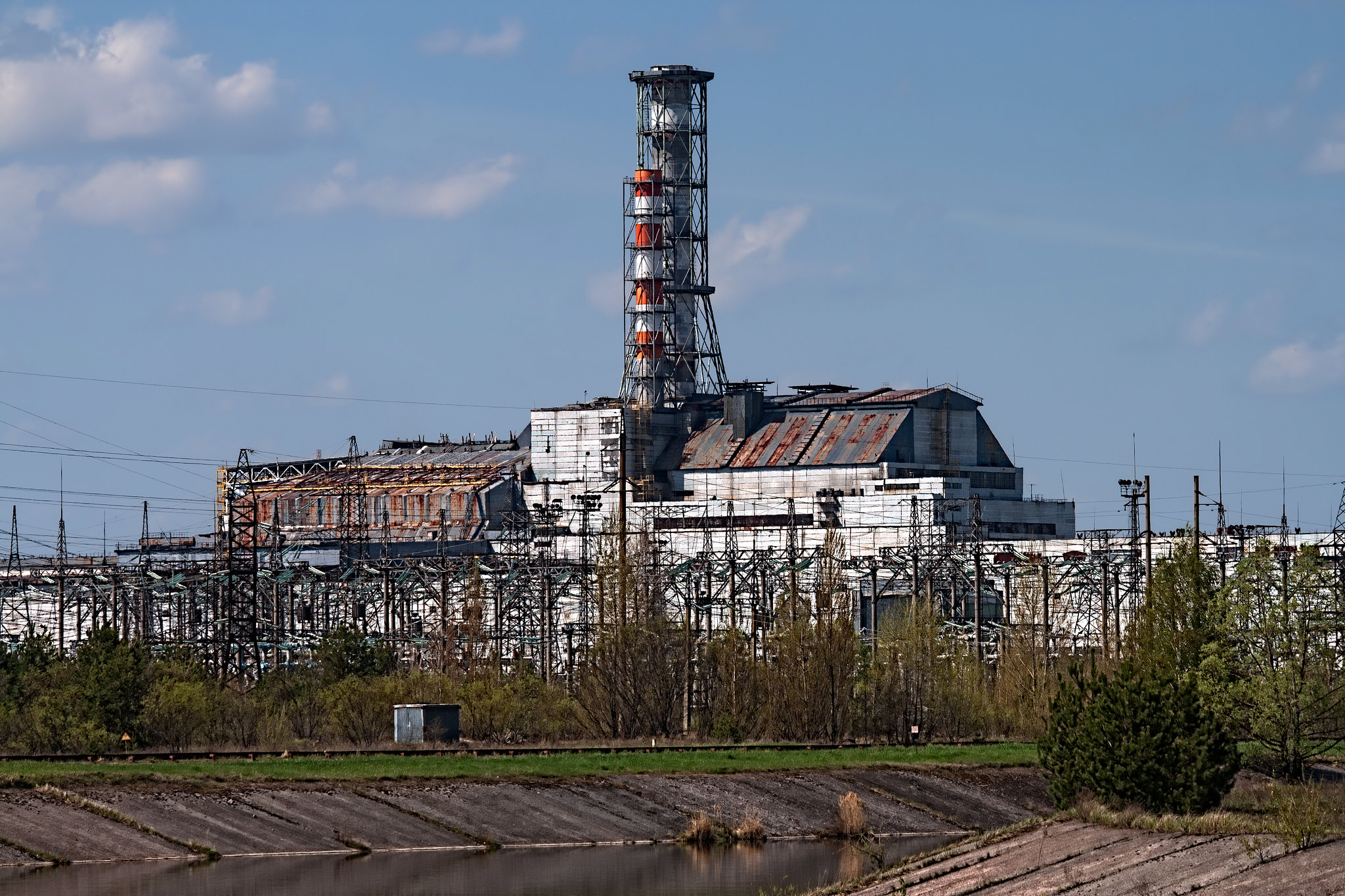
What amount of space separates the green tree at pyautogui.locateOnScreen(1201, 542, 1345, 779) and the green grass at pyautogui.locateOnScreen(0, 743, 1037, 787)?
6.56 metres

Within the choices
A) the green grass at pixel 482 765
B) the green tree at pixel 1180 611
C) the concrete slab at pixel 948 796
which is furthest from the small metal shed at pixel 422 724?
the green tree at pixel 1180 611

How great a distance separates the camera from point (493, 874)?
3294 centimetres

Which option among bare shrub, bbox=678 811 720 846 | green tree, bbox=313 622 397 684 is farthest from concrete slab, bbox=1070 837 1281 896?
green tree, bbox=313 622 397 684

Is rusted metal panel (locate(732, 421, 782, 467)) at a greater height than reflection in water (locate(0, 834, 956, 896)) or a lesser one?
greater

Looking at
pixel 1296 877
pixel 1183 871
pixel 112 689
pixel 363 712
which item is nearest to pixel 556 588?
pixel 363 712

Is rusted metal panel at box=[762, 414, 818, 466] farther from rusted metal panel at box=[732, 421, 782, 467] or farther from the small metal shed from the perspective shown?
the small metal shed

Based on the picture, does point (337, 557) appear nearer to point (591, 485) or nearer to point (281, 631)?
point (591, 485)

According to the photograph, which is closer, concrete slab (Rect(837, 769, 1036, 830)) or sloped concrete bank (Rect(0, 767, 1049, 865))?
sloped concrete bank (Rect(0, 767, 1049, 865))

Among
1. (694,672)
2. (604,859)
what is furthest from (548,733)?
(604,859)

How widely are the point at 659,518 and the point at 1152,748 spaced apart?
82.5 meters

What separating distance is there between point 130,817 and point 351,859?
386 cm

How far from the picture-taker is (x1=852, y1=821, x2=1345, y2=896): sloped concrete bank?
25.1 metres

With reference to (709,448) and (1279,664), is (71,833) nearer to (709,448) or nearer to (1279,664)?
(1279,664)

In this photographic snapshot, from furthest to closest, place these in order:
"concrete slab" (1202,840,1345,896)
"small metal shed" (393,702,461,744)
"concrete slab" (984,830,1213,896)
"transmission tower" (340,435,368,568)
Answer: "transmission tower" (340,435,368,568) < "small metal shed" (393,702,461,744) < "concrete slab" (984,830,1213,896) < "concrete slab" (1202,840,1345,896)
